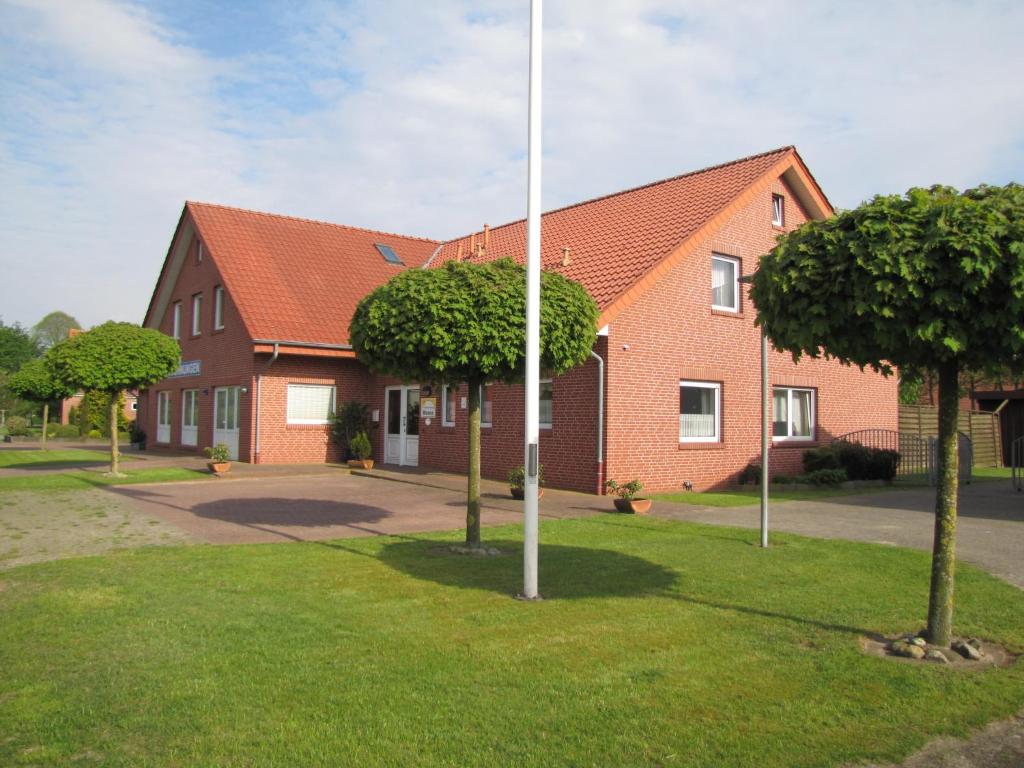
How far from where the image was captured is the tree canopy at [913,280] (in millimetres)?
4773

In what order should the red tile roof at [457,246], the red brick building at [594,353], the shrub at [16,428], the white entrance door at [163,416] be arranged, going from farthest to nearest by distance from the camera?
1. the shrub at [16,428]
2. the white entrance door at [163,416]
3. the red tile roof at [457,246]
4. the red brick building at [594,353]

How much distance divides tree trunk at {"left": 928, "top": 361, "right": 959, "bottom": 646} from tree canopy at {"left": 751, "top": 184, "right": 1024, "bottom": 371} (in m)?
0.24

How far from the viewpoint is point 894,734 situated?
4051 millimetres

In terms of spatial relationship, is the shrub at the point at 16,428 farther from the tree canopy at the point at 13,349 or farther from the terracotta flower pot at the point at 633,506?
the tree canopy at the point at 13,349

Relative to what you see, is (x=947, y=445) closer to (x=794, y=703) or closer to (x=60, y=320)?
(x=794, y=703)

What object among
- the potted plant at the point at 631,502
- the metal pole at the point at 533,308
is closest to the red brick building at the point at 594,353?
the potted plant at the point at 631,502

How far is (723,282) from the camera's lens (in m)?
18.0

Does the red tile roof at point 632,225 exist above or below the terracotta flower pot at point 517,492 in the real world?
above

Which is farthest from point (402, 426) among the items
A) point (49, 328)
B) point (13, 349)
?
point (49, 328)

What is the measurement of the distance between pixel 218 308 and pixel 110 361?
6.44 m

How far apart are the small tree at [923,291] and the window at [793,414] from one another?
13330 millimetres

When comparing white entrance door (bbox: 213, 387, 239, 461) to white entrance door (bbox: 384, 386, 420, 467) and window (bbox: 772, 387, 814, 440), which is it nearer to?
white entrance door (bbox: 384, 386, 420, 467)

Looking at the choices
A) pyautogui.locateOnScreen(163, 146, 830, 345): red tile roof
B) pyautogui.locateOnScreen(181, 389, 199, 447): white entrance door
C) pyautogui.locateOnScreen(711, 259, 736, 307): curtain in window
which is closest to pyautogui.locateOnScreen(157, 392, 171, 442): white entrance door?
pyautogui.locateOnScreen(181, 389, 199, 447): white entrance door

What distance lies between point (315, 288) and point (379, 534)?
14422mm
